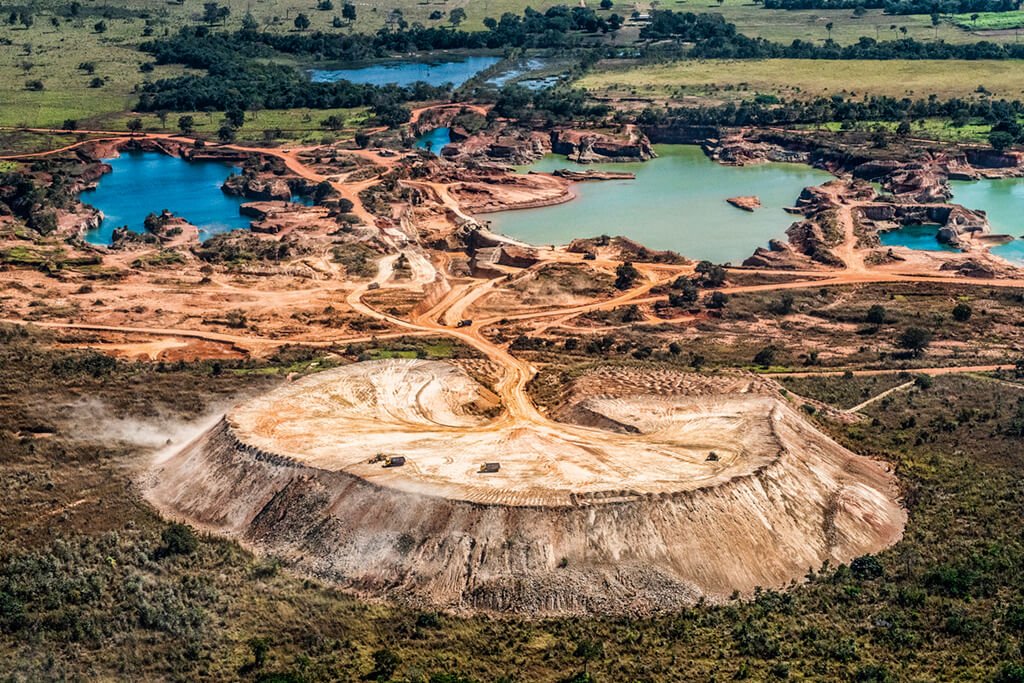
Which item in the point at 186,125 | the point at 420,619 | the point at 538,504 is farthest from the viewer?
the point at 186,125

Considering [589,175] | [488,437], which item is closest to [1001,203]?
[589,175]

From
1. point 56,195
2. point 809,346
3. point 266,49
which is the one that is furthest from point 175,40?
point 809,346

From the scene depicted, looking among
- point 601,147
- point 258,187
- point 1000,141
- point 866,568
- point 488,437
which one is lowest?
point 866,568

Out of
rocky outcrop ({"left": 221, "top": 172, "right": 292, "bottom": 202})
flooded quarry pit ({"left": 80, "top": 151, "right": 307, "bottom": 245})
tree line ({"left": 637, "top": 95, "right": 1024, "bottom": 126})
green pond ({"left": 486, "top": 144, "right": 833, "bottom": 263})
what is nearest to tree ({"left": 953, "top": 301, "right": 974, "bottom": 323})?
green pond ({"left": 486, "top": 144, "right": 833, "bottom": 263})

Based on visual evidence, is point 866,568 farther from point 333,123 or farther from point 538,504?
point 333,123

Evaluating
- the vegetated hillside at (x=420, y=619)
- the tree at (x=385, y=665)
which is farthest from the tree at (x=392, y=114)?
the tree at (x=385, y=665)

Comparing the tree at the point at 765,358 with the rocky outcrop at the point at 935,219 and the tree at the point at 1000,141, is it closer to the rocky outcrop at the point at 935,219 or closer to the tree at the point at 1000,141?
the rocky outcrop at the point at 935,219
